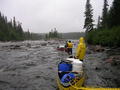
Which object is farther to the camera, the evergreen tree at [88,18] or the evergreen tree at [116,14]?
the evergreen tree at [88,18]

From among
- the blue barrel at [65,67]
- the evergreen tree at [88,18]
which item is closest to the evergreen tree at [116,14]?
the evergreen tree at [88,18]

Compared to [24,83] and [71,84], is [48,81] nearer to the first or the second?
[24,83]

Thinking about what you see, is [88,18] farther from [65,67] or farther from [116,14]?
[65,67]

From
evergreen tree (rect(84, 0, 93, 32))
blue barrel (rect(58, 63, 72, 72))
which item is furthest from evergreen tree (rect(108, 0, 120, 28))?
blue barrel (rect(58, 63, 72, 72))

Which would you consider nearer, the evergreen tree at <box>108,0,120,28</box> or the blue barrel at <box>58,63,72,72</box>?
the blue barrel at <box>58,63,72,72</box>

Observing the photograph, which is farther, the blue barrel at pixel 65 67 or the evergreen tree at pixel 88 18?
the evergreen tree at pixel 88 18

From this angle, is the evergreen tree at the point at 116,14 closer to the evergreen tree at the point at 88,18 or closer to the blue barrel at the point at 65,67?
the evergreen tree at the point at 88,18

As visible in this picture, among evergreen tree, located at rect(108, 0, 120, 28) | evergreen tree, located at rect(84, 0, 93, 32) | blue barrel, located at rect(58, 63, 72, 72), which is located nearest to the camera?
blue barrel, located at rect(58, 63, 72, 72)

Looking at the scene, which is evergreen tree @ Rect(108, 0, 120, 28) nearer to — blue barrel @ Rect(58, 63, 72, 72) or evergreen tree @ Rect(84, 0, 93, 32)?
evergreen tree @ Rect(84, 0, 93, 32)

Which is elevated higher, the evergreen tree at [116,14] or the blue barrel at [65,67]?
the evergreen tree at [116,14]

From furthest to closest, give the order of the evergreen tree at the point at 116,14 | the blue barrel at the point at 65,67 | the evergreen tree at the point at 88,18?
the evergreen tree at the point at 88,18
the evergreen tree at the point at 116,14
the blue barrel at the point at 65,67

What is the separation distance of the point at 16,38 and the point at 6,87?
115438 millimetres

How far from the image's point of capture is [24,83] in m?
12.8

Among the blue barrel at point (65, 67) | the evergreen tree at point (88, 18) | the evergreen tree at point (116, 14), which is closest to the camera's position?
the blue barrel at point (65, 67)
